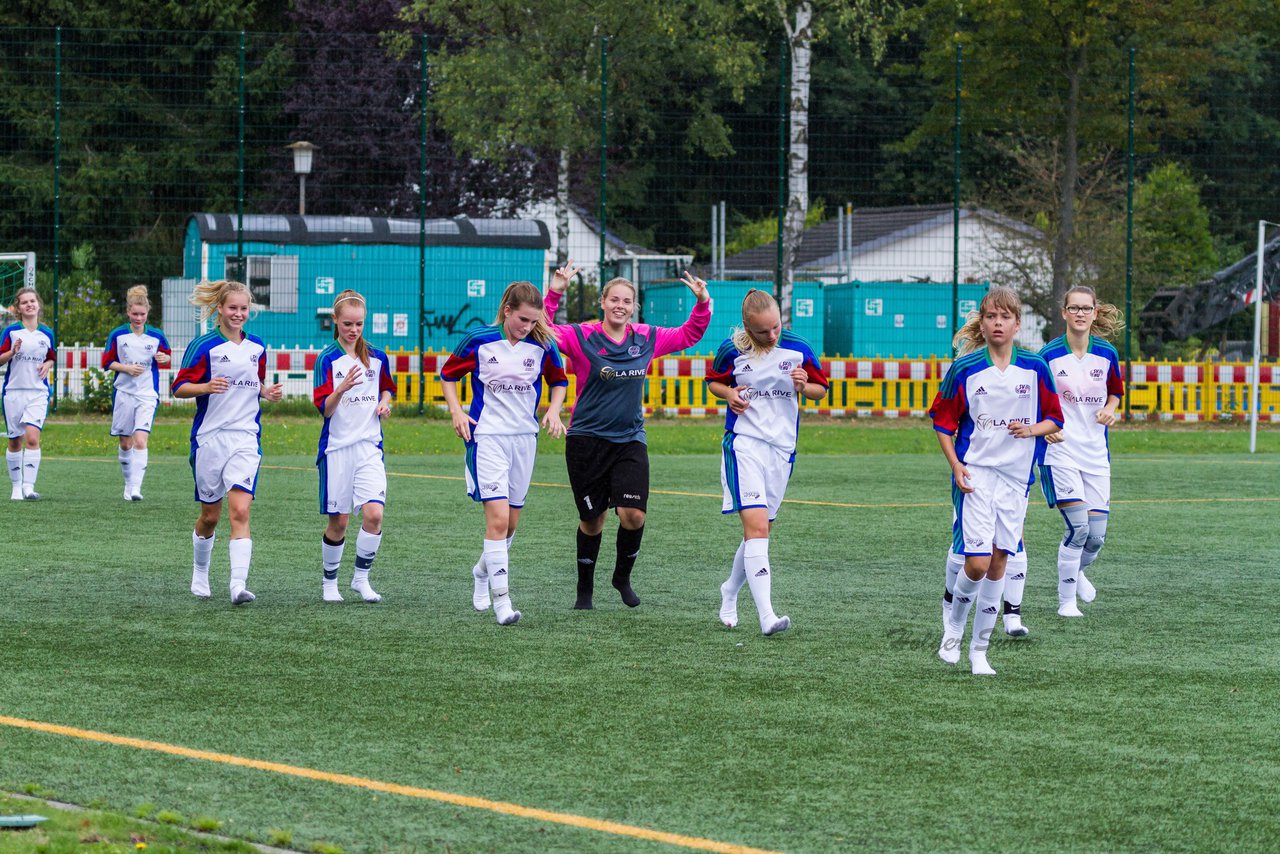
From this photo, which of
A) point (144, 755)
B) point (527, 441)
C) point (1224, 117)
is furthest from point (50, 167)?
point (144, 755)

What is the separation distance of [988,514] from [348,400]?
3939 millimetres

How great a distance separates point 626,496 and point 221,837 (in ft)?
15.6

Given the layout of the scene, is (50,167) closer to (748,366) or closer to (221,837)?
(748,366)

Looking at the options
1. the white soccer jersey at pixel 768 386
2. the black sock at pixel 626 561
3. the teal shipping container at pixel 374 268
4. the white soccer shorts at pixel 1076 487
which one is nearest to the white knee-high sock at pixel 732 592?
the white soccer jersey at pixel 768 386

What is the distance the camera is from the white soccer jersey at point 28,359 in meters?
15.7

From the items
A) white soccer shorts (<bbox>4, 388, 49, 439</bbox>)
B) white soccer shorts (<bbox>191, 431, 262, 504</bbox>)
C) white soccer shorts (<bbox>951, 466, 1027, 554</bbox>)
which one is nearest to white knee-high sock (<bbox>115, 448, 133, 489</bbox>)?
→ white soccer shorts (<bbox>4, 388, 49, 439</bbox>)

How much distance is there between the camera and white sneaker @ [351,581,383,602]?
9.94 meters

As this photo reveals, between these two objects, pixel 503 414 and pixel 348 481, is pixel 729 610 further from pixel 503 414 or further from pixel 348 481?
pixel 348 481

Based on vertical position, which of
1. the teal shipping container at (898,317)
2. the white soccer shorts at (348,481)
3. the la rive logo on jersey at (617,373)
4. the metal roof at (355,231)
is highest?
the metal roof at (355,231)

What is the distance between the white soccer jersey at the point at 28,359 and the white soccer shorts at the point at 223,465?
6.38 m

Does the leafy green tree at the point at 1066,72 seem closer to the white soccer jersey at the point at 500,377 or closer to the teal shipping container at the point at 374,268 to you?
the teal shipping container at the point at 374,268

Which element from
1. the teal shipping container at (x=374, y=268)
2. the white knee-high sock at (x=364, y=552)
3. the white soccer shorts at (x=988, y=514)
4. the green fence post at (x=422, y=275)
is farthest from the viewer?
the teal shipping container at (x=374, y=268)

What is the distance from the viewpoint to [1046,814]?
5.47 m

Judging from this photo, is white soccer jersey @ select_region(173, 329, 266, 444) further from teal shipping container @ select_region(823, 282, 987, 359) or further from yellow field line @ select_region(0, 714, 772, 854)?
teal shipping container @ select_region(823, 282, 987, 359)
